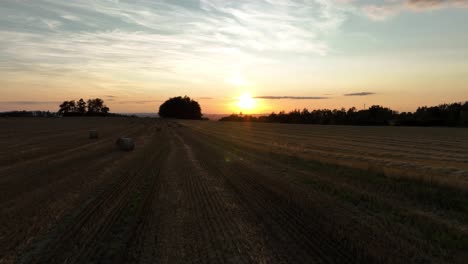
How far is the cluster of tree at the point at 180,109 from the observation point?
154125 millimetres

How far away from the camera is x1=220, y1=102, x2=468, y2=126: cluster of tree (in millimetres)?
72688

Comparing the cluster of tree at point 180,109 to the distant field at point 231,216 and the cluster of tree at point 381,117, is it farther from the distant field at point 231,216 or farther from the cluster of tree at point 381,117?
the distant field at point 231,216

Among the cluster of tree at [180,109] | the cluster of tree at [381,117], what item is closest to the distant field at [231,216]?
the cluster of tree at [381,117]

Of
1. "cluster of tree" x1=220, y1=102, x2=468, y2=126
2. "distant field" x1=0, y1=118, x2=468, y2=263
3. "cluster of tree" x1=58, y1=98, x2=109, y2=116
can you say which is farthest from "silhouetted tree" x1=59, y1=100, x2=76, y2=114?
"distant field" x1=0, y1=118, x2=468, y2=263

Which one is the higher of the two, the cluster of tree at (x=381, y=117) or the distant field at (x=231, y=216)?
the cluster of tree at (x=381, y=117)

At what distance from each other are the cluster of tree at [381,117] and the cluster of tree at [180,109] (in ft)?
151

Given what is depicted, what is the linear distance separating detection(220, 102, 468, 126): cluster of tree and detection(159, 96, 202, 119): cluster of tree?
151ft

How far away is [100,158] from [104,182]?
6389 mm

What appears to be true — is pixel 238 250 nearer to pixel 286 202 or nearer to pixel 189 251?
pixel 189 251

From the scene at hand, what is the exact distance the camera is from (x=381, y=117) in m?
86.3

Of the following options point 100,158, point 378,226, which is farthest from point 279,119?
point 378,226

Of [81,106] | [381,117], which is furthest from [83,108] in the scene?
[381,117]

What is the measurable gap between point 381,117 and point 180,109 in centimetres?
10209

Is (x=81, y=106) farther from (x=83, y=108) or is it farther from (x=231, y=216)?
(x=231, y=216)
